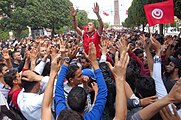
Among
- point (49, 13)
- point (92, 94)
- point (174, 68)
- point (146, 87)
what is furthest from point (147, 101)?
point (49, 13)

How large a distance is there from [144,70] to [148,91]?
8.77 feet

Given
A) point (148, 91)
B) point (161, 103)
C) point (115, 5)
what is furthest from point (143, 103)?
point (115, 5)

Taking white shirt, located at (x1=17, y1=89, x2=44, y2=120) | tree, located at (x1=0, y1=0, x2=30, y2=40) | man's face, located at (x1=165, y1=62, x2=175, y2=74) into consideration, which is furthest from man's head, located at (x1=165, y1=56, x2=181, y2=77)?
tree, located at (x1=0, y1=0, x2=30, y2=40)

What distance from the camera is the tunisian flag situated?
396 inches

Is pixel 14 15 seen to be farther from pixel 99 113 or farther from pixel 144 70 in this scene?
pixel 99 113

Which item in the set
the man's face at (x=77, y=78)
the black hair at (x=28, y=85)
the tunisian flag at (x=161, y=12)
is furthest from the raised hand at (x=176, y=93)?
the tunisian flag at (x=161, y=12)

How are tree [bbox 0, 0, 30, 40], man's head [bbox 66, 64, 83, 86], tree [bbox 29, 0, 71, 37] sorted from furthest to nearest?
1. tree [bbox 29, 0, 71, 37]
2. tree [bbox 0, 0, 30, 40]
3. man's head [bbox 66, 64, 83, 86]

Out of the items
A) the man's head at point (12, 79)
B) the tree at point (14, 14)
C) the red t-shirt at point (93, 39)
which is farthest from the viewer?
the tree at point (14, 14)

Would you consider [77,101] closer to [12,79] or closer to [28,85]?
[28,85]

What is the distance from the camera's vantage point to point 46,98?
2.93 meters

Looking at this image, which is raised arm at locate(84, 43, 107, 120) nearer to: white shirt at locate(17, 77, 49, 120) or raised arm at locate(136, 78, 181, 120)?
raised arm at locate(136, 78, 181, 120)

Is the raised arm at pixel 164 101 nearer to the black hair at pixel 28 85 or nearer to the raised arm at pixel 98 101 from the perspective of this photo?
the raised arm at pixel 98 101

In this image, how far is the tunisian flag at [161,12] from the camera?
1006 centimetres

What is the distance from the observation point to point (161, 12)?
10.2m
